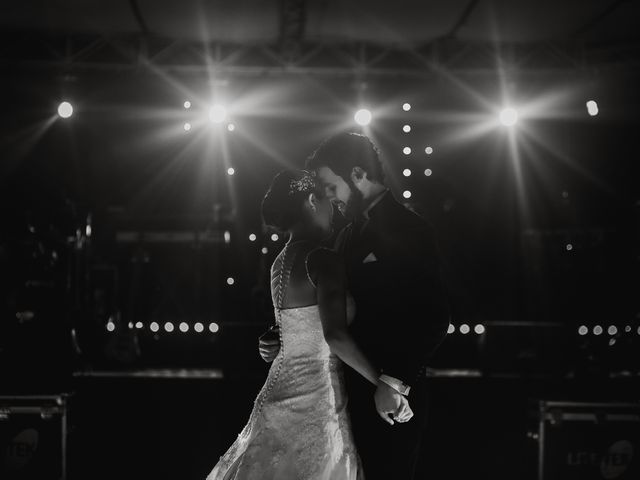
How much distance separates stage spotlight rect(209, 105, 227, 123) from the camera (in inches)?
269

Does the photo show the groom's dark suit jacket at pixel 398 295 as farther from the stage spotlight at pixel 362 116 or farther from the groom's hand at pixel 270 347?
the stage spotlight at pixel 362 116

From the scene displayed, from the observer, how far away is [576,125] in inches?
302

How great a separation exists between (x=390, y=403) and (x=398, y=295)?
1.36ft

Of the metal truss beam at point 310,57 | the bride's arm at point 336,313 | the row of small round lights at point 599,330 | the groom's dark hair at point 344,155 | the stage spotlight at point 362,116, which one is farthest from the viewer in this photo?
the stage spotlight at point 362,116

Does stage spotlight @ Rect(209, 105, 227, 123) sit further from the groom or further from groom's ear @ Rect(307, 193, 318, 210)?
groom's ear @ Rect(307, 193, 318, 210)

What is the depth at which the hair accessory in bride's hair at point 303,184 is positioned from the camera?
243cm

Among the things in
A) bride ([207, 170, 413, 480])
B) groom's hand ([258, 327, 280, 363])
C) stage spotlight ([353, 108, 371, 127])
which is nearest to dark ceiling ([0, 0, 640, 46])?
stage spotlight ([353, 108, 371, 127])

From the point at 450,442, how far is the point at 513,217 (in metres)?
4.54

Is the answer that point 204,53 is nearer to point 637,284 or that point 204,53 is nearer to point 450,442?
point 450,442

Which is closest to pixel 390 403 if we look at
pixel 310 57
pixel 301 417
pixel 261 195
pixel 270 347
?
pixel 301 417

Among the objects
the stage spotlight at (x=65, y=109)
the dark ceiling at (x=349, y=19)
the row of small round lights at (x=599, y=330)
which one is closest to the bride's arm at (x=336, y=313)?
the row of small round lights at (x=599, y=330)

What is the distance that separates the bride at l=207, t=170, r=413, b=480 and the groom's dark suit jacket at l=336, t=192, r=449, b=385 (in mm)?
103

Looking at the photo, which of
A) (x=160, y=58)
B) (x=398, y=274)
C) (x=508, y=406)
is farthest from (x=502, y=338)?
(x=160, y=58)

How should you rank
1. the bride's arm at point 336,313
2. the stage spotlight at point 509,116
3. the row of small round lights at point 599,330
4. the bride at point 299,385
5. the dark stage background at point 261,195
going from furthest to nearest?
1. the stage spotlight at point 509,116
2. the row of small round lights at point 599,330
3. the dark stage background at point 261,195
4. the bride at point 299,385
5. the bride's arm at point 336,313
